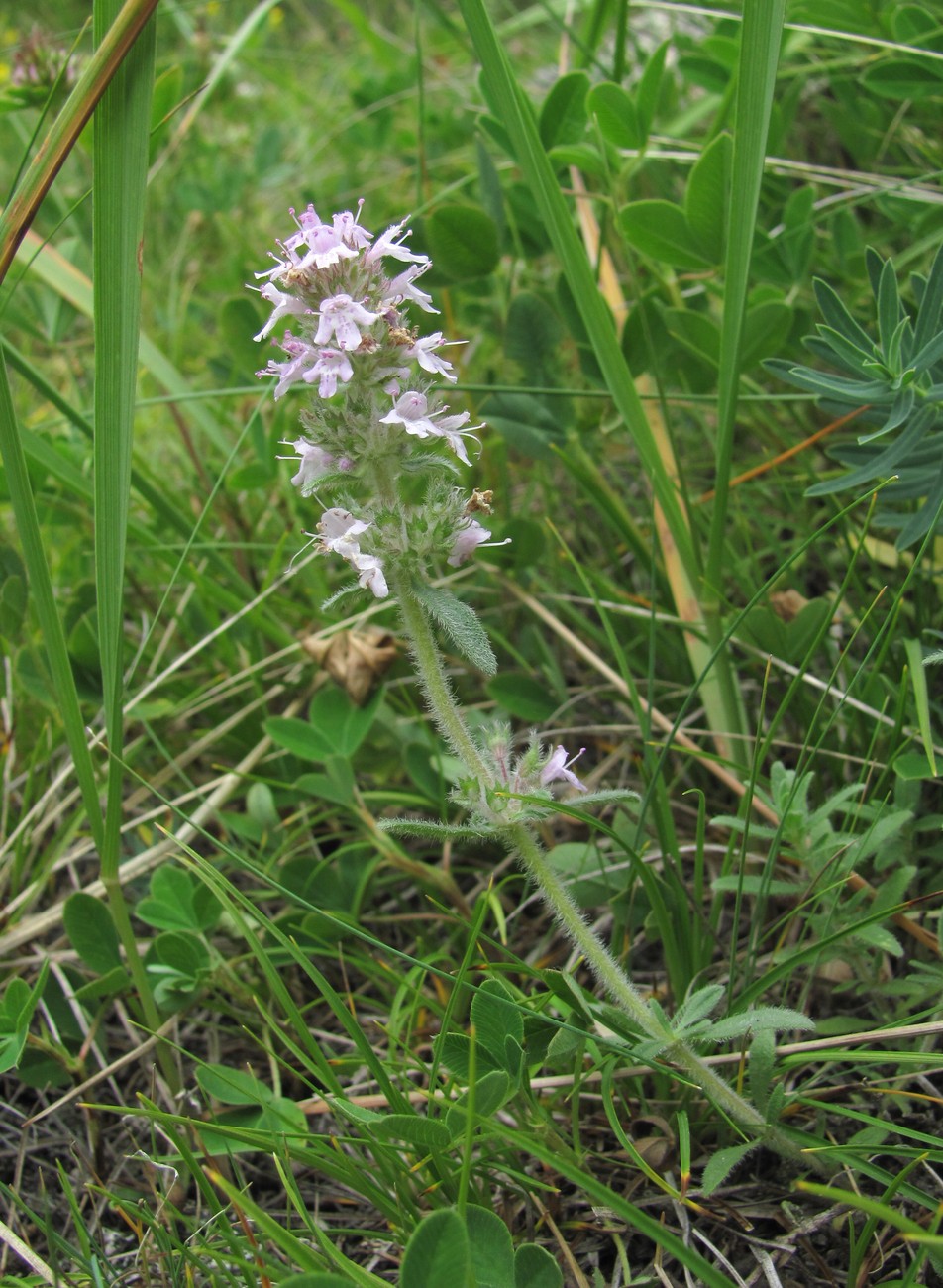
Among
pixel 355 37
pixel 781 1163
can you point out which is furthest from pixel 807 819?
pixel 355 37

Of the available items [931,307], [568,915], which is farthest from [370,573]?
[931,307]

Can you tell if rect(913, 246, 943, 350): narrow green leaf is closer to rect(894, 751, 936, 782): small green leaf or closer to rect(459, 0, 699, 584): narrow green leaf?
rect(459, 0, 699, 584): narrow green leaf

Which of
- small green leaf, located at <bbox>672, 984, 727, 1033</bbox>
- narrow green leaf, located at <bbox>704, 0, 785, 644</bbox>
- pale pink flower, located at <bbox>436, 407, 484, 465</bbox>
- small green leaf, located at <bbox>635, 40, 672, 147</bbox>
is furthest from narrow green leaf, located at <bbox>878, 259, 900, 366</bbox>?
small green leaf, located at <bbox>672, 984, 727, 1033</bbox>

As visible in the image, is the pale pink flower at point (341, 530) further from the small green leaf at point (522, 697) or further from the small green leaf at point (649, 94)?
the small green leaf at point (649, 94)

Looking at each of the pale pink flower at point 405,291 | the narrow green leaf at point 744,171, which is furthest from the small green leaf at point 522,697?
the pale pink flower at point 405,291

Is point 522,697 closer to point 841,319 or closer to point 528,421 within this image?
point 528,421

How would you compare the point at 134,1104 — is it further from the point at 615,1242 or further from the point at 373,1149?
the point at 615,1242
